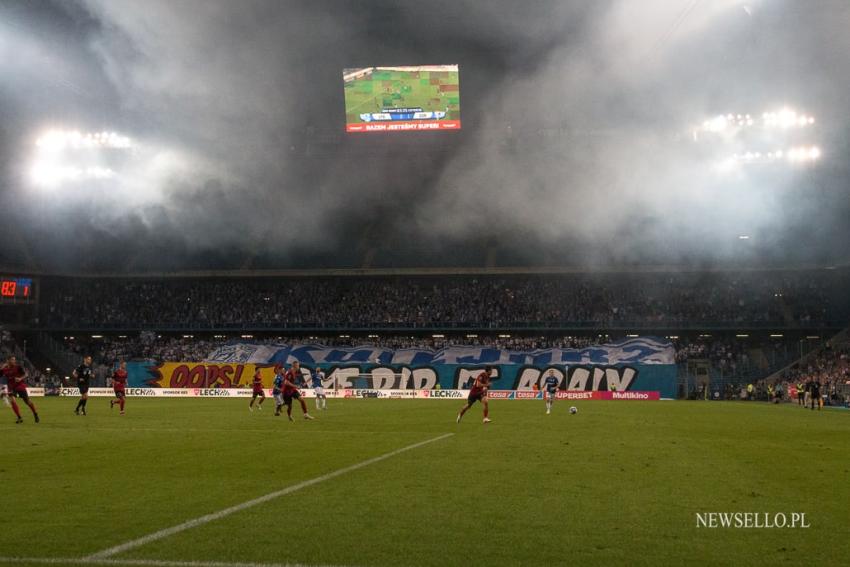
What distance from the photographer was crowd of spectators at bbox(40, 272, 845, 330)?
58.9m

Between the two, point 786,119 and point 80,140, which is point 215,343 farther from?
point 786,119

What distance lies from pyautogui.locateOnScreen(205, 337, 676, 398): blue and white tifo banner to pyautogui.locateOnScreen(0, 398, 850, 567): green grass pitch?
115 ft

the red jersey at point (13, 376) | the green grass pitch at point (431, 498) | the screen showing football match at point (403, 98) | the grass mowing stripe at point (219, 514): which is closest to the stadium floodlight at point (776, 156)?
the screen showing football match at point (403, 98)

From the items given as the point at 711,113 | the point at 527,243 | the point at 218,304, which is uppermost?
the point at 711,113

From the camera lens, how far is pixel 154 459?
1227 centimetres

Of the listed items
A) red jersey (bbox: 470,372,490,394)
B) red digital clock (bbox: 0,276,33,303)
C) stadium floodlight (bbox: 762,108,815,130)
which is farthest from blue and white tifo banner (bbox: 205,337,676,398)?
red jersey (bbox: 470,372,490,394)

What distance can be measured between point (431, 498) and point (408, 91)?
41.3m

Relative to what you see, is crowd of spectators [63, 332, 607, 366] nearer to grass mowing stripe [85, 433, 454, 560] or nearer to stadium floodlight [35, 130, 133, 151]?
stadium floodlight [35, 130, 133, 151]

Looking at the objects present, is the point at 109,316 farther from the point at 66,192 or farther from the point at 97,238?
the point at 66,192

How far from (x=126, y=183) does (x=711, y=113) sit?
37099 mm

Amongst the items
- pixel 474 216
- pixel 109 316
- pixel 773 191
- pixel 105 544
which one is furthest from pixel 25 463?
pixel 109 316

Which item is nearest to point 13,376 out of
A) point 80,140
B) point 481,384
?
point 481,384

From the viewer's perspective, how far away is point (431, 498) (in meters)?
8.60

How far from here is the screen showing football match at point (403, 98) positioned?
46.8 m
